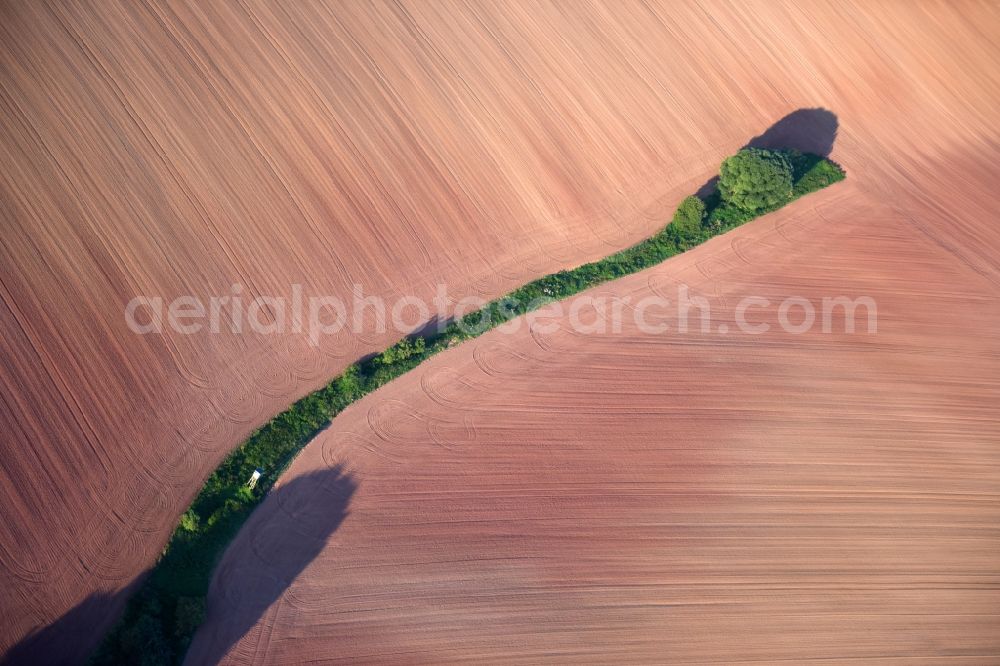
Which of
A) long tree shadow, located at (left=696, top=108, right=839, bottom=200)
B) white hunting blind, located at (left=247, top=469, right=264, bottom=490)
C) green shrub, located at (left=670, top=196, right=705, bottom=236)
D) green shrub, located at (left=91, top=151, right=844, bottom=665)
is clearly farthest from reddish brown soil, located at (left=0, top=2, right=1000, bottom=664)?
white hunting blind, located at (left=247, top=469, right=264, bottom=490)

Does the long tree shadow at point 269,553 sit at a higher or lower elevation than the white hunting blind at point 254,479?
lower

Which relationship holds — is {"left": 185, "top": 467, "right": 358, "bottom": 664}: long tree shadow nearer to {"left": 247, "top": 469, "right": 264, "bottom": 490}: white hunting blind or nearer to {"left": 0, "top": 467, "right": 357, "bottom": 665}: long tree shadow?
{"left": 0, "top": 467, "right": 357, "bottom": 665}: long tree shadow

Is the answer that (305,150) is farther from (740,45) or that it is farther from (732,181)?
(740,45)

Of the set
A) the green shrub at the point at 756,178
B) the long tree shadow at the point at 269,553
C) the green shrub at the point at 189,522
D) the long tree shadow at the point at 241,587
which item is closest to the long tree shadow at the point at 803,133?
the green shrub at the point at 756,178

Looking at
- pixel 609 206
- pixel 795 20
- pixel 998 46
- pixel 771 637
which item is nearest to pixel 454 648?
pixel 771 637

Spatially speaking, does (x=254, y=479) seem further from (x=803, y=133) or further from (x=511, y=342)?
(x=803, y=133)

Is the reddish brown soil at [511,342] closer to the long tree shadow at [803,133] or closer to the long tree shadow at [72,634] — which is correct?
the long tree shadow at [72,634]

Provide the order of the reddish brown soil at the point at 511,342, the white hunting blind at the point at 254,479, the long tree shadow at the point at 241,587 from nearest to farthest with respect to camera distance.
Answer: the long tree shadow at the point at 241,587 < the reddish brown soil at the point at 511,342 < the white hunting blind at the point at 254,479
